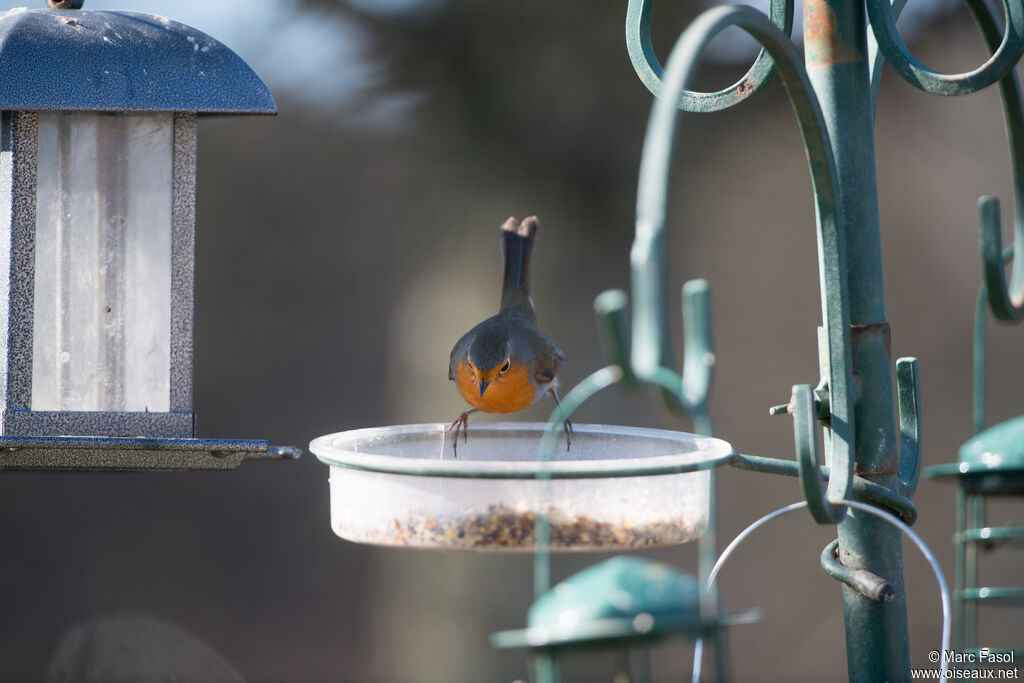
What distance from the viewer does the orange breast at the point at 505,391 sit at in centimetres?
269

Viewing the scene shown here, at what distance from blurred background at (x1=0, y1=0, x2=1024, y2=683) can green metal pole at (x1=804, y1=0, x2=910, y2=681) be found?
321 cm

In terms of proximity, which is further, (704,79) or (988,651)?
(704,79)

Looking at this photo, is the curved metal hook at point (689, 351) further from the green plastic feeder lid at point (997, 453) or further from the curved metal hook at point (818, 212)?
the green plastic feeder lid at point (997, 453)

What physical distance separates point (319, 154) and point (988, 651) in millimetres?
3843

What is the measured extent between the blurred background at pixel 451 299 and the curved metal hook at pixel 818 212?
3.30 m

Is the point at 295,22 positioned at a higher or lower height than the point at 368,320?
higher

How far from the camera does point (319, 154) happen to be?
474cm

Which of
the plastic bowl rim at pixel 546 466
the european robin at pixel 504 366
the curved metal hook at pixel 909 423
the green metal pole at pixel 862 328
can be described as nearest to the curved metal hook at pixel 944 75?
the green metal pole at pixel 862 328

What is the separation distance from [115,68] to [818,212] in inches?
53.6

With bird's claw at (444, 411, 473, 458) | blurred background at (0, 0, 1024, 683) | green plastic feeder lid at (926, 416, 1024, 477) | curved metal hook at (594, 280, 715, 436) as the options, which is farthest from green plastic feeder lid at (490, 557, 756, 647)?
blurred background at (0, 0, 1024, 683)

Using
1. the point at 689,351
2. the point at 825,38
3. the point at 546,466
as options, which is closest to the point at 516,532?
the point at 546,466

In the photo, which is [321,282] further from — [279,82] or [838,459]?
[838,459]

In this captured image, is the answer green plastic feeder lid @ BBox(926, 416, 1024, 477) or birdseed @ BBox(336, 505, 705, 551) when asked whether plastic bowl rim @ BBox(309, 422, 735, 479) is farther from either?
green plastic feeder lid @ BBox(926, 416, 1024, 477)

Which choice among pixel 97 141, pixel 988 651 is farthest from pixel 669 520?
pixel 97 141
